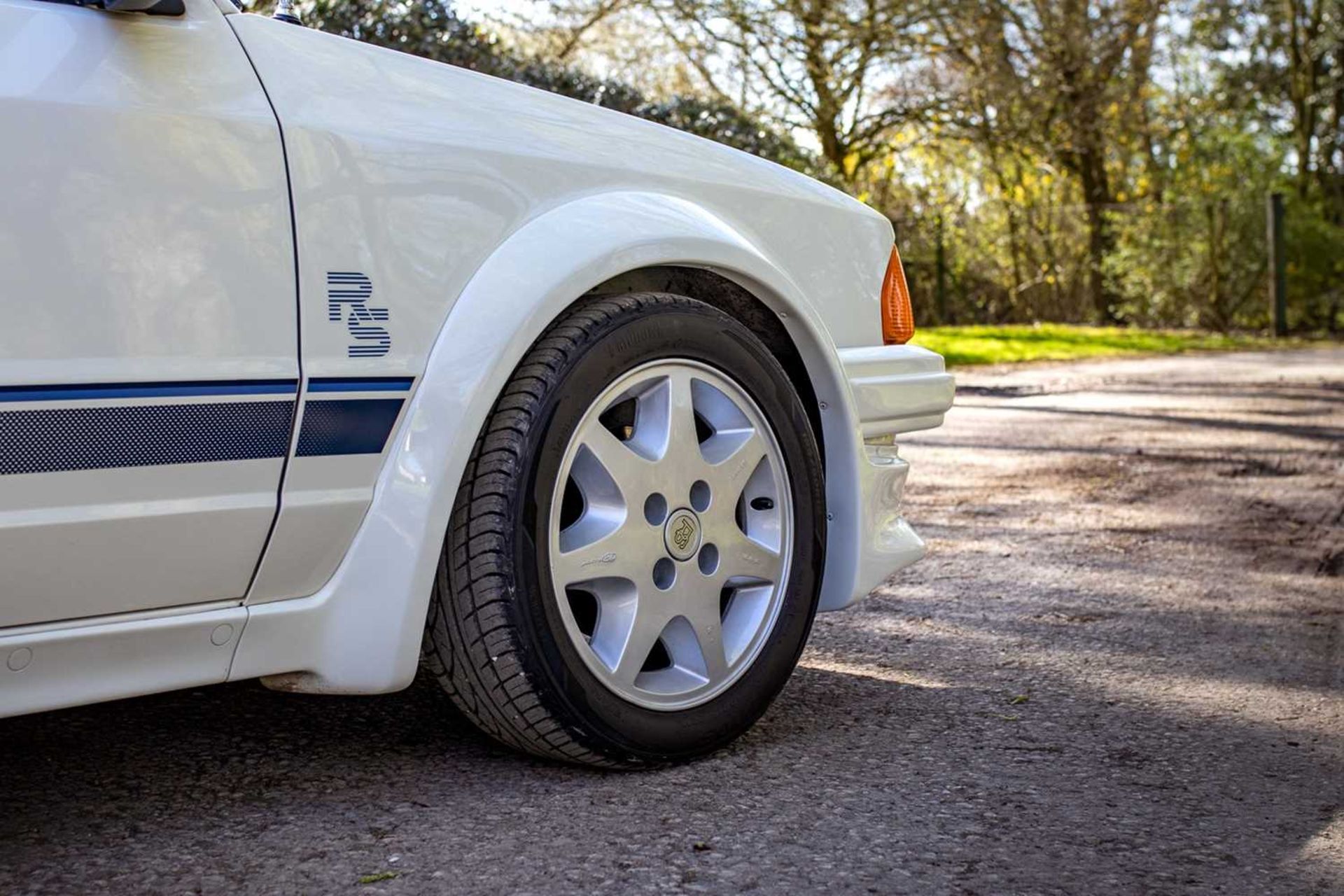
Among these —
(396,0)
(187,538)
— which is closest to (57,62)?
(187,538)

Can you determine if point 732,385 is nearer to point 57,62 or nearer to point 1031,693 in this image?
point 1031,693

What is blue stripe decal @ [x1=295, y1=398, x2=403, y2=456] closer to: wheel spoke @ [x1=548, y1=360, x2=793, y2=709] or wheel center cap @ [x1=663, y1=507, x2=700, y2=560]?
wheel spoke @ [x1=548, y1=360, x2=793, y2=709]

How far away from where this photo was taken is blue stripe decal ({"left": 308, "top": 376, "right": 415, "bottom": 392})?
7.20 ft

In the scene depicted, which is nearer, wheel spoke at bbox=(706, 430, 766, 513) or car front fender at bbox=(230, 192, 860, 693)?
car front fender at bbox=(230, 192, 860, 693)

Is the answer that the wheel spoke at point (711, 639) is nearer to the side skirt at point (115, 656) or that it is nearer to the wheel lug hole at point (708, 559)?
the wheel lug hole at point (708, 559)

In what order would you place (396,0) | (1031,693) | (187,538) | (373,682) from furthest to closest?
(396,0), (1031,693), (373,682), (187,538)

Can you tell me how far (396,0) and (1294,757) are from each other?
7039mm

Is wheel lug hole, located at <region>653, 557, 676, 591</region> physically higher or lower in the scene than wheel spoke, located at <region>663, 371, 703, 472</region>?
lower

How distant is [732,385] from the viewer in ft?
8.86

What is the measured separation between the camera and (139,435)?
2006 millimetres

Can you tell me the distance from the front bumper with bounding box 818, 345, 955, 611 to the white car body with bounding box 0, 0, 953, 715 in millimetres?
635

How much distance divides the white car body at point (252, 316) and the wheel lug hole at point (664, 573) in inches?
17.1

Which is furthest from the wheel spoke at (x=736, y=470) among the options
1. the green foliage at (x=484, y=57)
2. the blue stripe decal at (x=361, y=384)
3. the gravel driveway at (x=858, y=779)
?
the green foliage at (x=484, y=57)

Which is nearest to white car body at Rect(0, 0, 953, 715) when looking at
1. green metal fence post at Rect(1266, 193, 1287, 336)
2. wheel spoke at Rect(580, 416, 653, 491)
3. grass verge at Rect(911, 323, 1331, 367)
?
wheel spoke at Rect(580, 416, 653, 491)
